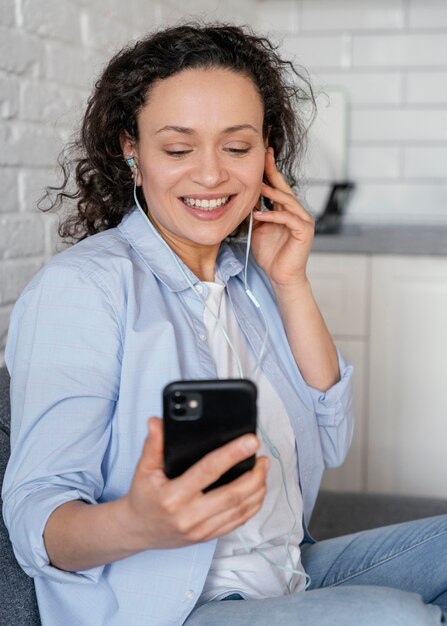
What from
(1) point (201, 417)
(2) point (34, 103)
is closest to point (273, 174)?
(2) point (34, 103)

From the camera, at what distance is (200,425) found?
2.72 ft

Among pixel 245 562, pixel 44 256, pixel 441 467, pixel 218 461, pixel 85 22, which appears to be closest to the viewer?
pixel 218 461

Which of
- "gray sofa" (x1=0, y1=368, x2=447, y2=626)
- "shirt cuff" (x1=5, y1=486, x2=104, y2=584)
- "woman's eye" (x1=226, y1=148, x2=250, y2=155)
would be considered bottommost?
"gray sofa" (x1=0, y1=368, x2=447, y2=626)

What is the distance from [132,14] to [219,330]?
3.73 feet

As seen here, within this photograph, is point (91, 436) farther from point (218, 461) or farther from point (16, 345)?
point (218, 461)

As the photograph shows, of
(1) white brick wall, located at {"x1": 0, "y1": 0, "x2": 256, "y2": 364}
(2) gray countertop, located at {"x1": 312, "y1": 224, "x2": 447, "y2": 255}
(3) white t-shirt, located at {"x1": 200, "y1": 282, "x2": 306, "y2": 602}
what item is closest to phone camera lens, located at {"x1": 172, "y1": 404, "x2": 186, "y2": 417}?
(3) white t-shirt, located at {"x1": 200, "y1": 282, "x2": 306, "y2": 602}

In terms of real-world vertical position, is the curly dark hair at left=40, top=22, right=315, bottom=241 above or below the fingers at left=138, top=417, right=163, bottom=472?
above

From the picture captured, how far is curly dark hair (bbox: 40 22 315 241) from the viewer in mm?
1224

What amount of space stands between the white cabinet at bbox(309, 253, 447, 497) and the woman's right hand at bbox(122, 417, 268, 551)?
5.27 ft

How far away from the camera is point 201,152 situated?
1.17m

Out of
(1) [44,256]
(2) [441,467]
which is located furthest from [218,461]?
(2) [441,467]

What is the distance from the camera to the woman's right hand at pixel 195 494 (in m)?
0.79

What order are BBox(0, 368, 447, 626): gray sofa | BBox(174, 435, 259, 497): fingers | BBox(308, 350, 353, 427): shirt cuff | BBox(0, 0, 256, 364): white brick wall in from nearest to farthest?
BBox(174, 435, 259, 497): fingers → BBox(308, 350, 353, 427): shirt cuff → BBox(0, 0, 256, 364): white brick wall → BBox(0, 368, 447, 626): gray sofa

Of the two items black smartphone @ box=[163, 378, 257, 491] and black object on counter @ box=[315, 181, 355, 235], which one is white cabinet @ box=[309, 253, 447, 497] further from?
black smartphone @ box=[163, 378, 257, 491]
